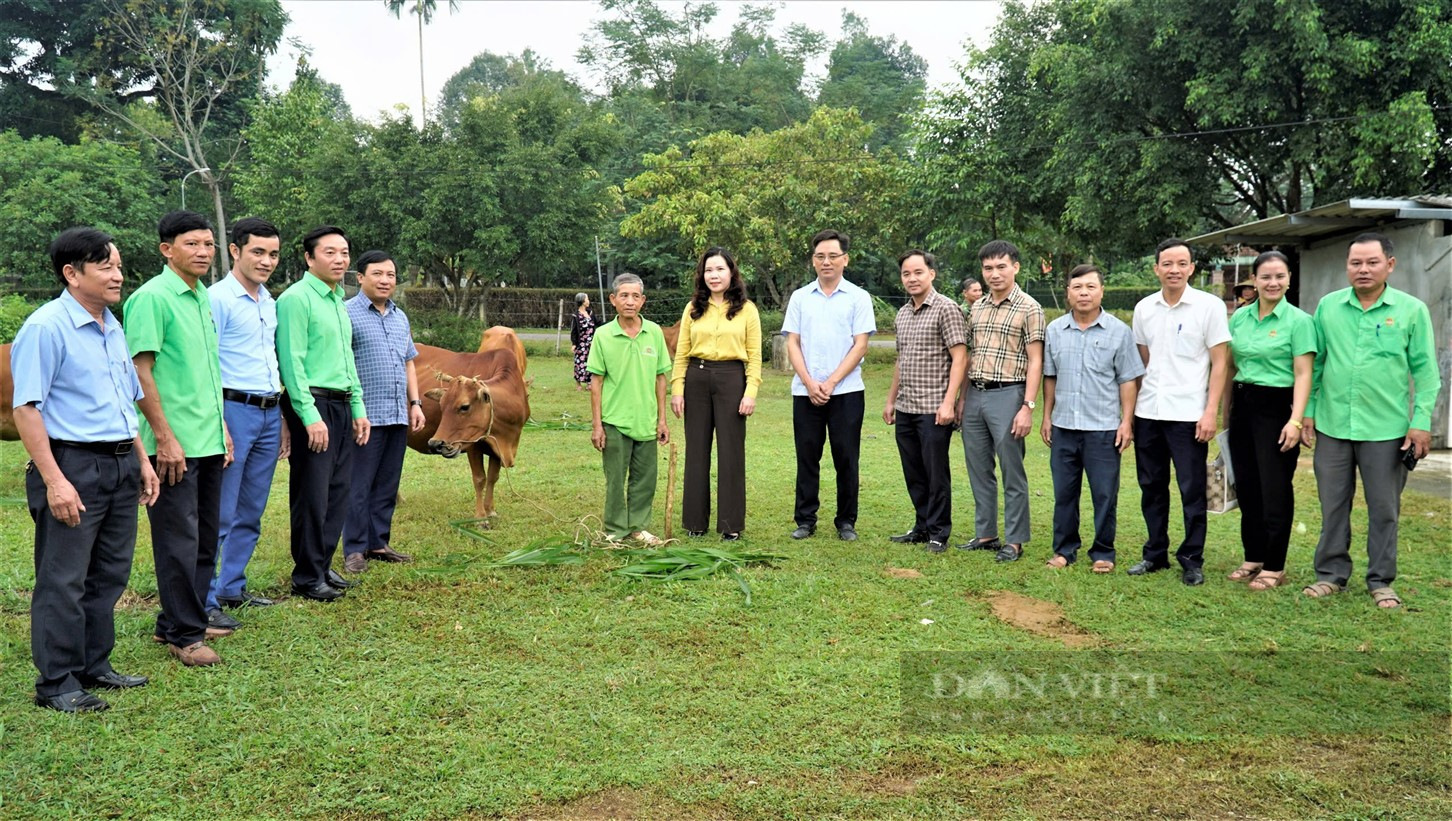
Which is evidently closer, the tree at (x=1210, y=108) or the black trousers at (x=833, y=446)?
the black trousers at (x=833, y=446)

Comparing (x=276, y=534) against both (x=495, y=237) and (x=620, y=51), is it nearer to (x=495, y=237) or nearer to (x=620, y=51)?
(x=495, y=237)

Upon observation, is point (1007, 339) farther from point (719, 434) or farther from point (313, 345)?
point (313, 345)

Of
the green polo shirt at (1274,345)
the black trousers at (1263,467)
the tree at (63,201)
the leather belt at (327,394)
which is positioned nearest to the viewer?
the leather belt at (327,394)

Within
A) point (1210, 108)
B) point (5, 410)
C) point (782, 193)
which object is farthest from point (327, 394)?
point (782, 193)

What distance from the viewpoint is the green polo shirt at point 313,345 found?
4871mm

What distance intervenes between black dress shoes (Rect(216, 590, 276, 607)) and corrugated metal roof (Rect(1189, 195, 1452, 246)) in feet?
31.5

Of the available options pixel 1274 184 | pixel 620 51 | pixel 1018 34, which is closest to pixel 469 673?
pixel 1274 184

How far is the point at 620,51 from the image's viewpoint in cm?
4988

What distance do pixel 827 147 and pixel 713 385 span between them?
16344 millimetres

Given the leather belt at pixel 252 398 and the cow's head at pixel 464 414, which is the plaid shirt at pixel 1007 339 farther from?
the leather belt at pixel 252 398

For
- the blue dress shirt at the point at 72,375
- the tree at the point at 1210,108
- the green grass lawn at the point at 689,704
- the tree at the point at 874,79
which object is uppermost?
the tree at the point at 874,79

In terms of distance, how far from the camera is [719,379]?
6.32m

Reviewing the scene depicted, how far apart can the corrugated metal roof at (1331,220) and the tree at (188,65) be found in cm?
2614

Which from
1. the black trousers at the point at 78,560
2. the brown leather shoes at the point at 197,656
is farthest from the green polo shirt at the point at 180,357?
the brown leather shoes at the point at 197,656
